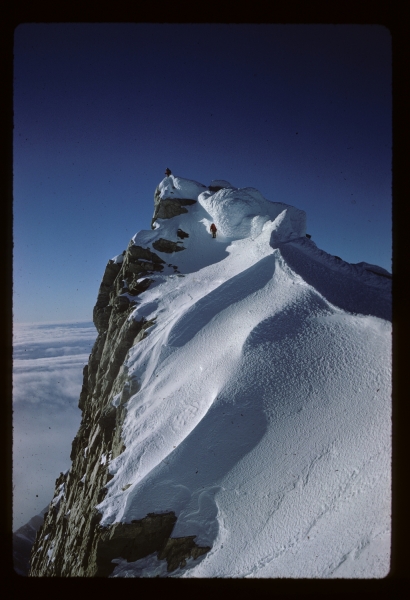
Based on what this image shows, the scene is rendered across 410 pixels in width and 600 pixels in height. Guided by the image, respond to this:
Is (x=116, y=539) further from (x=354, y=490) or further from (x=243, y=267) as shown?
(x=243, y=267)

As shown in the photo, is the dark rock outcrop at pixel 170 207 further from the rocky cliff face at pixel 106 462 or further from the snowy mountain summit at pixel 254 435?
A: the snowy mountain summit at pixel 254 435

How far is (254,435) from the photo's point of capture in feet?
24.9

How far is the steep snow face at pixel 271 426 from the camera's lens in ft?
18.6

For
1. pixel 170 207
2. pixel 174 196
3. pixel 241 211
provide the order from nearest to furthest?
pixel 241 211
pixel 170 207
pixel 174 196

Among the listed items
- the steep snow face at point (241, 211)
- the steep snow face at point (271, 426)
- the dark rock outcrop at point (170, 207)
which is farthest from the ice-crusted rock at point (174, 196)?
the steep snow face at point (271, 426)

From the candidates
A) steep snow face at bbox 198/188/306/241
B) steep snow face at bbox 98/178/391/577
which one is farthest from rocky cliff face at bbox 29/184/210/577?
steep snow face at bbox 198/188/306/241

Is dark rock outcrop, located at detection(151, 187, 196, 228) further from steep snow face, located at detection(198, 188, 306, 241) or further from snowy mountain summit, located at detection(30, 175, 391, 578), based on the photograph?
snowy mountain summit, located at detection(30, 175, 391, 578)

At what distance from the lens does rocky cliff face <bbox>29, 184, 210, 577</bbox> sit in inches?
291

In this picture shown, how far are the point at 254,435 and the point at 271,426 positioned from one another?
0.46 meters

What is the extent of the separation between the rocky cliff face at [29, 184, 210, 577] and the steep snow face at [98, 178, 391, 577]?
0.32 m

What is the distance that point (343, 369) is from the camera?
295 inches

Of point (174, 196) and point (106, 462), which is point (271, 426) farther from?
point (174, 196)

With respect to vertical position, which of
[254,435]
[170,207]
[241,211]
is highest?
[241,211]

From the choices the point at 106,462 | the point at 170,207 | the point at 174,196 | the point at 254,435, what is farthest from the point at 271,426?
the point at 174,196
